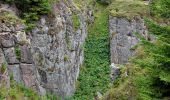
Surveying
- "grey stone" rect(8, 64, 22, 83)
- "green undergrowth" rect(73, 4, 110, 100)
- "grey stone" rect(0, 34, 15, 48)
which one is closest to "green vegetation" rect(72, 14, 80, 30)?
"green undergrowth" rect(73, 4, 110, 100)

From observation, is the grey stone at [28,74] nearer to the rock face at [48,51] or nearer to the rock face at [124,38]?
the rock face at [48,51]

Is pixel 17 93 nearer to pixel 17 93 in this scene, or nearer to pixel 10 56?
pixel 17 93

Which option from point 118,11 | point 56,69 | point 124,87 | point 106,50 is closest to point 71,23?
point 56,69

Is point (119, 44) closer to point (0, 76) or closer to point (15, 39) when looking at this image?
point (15, 39)

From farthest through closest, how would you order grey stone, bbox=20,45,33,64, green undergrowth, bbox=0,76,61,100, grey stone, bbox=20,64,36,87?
grey stone, bbox=20,64,36,87, grey stone, bbox=20,45,33,64, green undergrowth, bbox=0,76,61,100

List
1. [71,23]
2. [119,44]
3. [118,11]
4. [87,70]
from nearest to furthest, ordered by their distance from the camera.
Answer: [71,23], [87,70], [119,44], [118,11]

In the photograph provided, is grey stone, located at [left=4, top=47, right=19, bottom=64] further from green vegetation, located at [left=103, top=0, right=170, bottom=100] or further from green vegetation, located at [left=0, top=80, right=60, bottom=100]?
green vegetation, located at [left=103, top=0, right=170, bottom=100]
